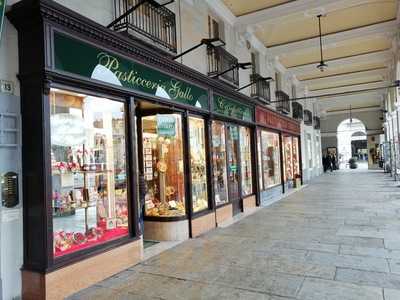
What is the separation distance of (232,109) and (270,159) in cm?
414

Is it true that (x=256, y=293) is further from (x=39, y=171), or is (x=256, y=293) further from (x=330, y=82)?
(x=330, y=82)

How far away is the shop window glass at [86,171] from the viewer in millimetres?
3988

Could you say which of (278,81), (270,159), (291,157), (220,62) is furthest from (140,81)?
(291,157)

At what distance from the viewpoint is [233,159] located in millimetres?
8898

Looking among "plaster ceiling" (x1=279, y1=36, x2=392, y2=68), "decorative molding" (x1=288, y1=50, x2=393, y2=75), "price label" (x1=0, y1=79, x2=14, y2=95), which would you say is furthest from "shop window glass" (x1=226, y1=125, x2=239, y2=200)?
"decorative molding" (x1=288, y1=50, x2=393, y2=75)

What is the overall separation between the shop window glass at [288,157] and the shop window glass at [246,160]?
4125 mm

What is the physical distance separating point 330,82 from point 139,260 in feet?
54.7

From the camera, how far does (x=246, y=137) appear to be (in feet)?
32.5

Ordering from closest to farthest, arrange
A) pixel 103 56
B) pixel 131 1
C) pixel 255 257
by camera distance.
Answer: pixel 103 56, pixel 255 257, pixel 131 1

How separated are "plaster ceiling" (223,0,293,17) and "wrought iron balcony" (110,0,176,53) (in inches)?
118

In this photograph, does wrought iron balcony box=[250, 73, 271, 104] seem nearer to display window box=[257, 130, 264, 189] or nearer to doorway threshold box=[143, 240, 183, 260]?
display window box=[257, 130, 264, 189]

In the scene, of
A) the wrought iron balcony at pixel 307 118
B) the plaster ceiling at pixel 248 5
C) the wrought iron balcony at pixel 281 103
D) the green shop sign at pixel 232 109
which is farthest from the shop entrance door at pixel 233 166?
the wrought iron balcony at pixel 307 118

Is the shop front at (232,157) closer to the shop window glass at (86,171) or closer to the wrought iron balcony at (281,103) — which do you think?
the shop window glass at (86,171)

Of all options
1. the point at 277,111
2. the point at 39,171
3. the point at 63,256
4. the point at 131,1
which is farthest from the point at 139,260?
the point at 277,111
